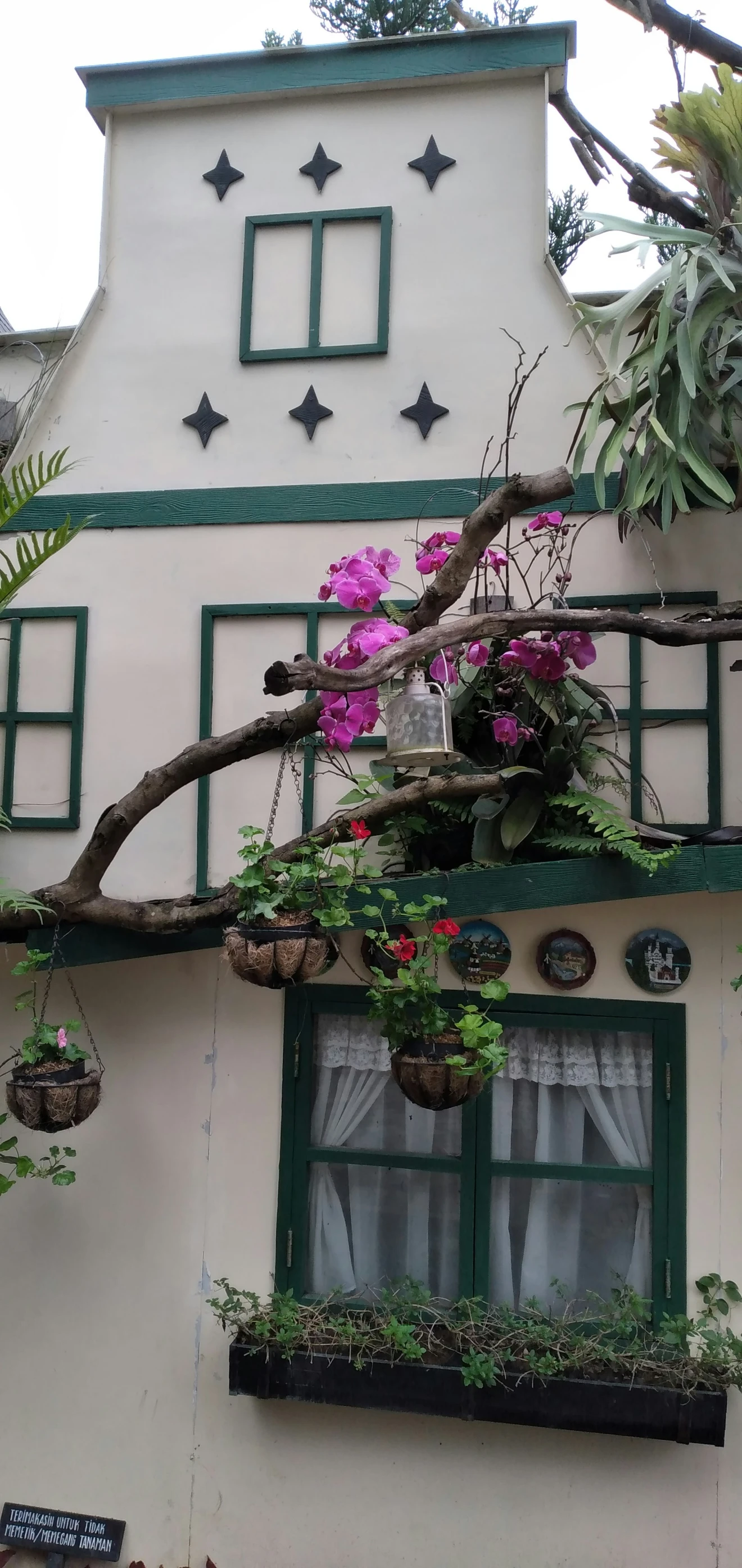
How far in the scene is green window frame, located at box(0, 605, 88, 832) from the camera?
442cm

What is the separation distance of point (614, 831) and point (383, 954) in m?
1.00

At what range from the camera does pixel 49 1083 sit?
3.74m

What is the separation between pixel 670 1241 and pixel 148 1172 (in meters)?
1.88

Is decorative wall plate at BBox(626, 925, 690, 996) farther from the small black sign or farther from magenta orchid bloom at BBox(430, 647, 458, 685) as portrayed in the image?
the small black sign

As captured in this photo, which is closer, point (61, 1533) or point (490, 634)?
point (490, 634)

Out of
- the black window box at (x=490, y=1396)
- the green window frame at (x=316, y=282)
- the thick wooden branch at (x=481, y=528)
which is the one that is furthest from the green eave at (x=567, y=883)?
the green window frame at (x=316, y=282)

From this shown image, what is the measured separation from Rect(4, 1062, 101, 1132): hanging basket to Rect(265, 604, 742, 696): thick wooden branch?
153 cm

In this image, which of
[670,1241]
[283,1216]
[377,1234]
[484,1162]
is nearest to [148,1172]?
[283,1216]

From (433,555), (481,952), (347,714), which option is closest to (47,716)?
(347,714)

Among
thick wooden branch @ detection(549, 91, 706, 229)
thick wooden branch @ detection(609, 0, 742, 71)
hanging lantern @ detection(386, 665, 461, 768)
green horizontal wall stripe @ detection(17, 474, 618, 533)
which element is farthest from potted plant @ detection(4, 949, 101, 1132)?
thick wooden branch @ detection(609, 0, 742, 71)

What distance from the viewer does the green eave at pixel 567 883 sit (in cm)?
358

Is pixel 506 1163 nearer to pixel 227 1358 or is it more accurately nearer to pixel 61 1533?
pixel 227 1358

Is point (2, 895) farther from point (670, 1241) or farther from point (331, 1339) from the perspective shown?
point (670, 1241)

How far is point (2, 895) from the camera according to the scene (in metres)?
3.60
